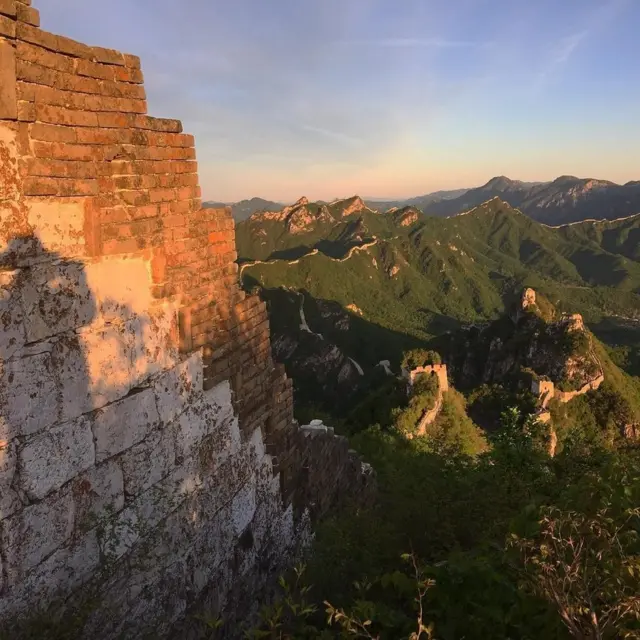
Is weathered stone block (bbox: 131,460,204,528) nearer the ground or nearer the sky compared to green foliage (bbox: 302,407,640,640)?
nearer the sky

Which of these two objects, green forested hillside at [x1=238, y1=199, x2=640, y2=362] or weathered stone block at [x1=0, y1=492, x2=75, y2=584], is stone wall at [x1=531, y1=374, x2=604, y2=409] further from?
weathered stone block at [x1=0, y1=492, x2=75, y2=584]

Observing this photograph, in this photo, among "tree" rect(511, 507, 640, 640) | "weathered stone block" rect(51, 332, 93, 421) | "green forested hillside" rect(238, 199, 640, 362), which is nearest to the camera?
"tree" rect(511, 507, 640, 640)

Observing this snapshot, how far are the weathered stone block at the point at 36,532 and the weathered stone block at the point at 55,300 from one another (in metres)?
0.90

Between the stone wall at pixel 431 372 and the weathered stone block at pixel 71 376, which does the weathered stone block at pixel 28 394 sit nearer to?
the weathered stone block at pixel 71 376

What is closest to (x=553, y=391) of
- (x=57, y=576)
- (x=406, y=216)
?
(x=57, y=576)

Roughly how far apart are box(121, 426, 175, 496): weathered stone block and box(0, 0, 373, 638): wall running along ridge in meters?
0.01

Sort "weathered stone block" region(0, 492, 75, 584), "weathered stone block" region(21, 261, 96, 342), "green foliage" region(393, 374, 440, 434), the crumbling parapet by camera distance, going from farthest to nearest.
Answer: the crumbling parapet
"green foliage" region(393, 374, 440, 434)
"weathered stone block" region(21, 261, 96, 342)
"weathered stone block" region(0, 492, 75, 584)

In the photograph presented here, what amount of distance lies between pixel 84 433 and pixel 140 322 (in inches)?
30.8

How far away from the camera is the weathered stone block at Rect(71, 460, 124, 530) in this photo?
2.95 metres

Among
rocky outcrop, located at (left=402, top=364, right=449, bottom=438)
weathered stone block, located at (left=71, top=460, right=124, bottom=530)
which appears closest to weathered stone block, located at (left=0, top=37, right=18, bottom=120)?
weathered stone block, located at (left=71, top=460, right=124, bottom=530)

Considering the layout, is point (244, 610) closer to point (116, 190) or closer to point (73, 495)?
point (73, 495)

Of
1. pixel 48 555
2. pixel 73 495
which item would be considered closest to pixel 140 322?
pixel 73 495

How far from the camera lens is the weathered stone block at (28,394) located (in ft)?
8.46

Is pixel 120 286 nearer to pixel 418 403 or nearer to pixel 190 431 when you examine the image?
pixel 190 431
